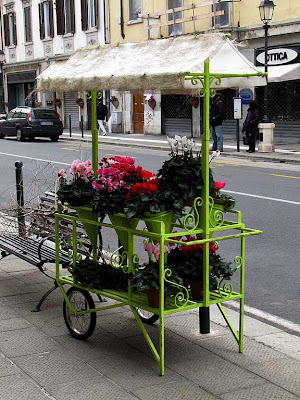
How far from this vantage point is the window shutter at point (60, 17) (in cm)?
3847

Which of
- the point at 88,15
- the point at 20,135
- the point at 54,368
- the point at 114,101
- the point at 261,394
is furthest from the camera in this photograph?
the point at 88,15

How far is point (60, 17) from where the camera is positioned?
127 feet

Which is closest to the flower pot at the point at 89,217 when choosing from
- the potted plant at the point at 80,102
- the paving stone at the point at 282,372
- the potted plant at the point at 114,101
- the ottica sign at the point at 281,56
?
the paving stone at the point at 282,372

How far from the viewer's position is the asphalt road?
265 inches

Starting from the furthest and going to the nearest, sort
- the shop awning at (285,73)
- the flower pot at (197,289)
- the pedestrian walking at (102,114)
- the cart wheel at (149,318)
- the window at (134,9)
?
the window at (134,9) < the pedestrian walking at (102,114) < the shop awning at (285,73) < the cart wheel at (149,318) < the flower pot at (197,289)

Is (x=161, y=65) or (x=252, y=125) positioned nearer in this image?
(x=161, y=65)

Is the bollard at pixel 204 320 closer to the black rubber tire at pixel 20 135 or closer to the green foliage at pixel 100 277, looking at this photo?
the green foliage at pixel 100 277

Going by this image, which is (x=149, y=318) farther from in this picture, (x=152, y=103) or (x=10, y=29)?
(x=10, y=29)

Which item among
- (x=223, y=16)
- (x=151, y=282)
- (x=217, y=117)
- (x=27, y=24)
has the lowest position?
(x=151, y=282)

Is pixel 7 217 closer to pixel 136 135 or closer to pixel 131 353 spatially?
pixel 131 353

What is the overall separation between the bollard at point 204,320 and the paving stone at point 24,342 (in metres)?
1.10

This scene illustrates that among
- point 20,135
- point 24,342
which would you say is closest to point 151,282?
point 24,342

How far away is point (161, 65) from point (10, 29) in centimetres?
4344

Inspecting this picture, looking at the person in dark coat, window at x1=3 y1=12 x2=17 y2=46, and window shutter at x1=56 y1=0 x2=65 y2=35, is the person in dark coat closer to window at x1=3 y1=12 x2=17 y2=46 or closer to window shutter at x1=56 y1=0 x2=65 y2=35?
window shutter at x1=56 y1=0 x2=65 y2=35
